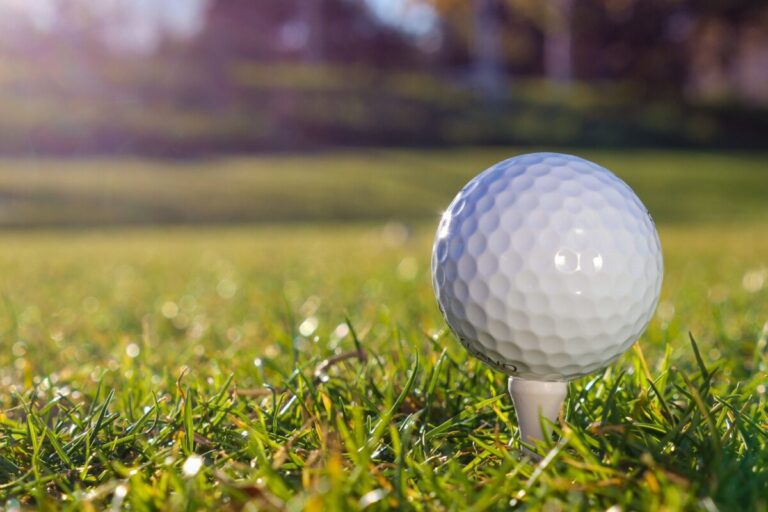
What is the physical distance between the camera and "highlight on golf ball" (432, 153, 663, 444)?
4.64ft

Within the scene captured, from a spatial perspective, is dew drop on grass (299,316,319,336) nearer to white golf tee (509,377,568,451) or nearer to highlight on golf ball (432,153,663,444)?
highlight on golf ball (432,153,663,444)

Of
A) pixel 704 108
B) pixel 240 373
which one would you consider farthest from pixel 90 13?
pixel 240 373

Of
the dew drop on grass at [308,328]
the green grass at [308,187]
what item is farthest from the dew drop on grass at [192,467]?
the green grass at [308,187]

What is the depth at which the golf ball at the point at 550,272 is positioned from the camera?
1.41 meters

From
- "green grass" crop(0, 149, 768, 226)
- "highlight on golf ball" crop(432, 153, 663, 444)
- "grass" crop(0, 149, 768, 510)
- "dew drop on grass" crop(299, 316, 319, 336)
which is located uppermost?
"highlight on golf ball" crop(432, 153, 663, 444)

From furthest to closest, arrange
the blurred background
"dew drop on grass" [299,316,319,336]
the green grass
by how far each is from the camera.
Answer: the blurred background → the green grass → "dew drop on grass" [299,316,319,336]

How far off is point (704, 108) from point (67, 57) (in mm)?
23399

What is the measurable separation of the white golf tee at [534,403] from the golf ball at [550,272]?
0.09ft

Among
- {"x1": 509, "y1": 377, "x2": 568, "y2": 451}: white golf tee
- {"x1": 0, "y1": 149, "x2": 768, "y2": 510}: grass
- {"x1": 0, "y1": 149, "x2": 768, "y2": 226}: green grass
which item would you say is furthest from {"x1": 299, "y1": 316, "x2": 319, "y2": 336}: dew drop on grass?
{"x1": 0, "y1": 149, "x2": 768, "y2": 226}: green grass

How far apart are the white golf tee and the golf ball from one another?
0.09 feet

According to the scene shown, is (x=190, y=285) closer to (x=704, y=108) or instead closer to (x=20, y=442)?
(x=20, y=442)

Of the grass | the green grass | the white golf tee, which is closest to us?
the grass

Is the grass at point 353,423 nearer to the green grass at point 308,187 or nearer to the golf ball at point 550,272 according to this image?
the golf ball at point 550,272

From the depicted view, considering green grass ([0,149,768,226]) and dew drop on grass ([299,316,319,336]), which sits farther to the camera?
green grass ([0,149,768,226])
